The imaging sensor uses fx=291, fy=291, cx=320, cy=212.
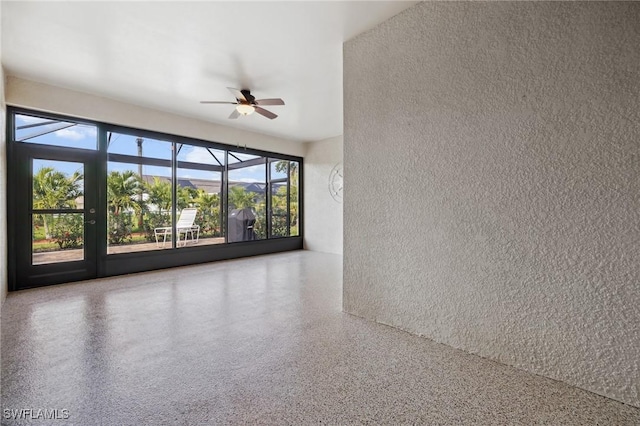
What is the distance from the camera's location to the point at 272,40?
3010 mm

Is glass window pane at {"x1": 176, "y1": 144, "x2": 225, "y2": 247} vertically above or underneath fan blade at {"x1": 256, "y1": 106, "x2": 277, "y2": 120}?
underneath

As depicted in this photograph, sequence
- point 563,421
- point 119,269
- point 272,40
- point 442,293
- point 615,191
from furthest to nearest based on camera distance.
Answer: point 119,269
point 272,40
point 442,293
point 615,191
point 563,421

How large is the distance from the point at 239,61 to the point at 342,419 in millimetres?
3597

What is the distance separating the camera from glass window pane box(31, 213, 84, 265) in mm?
4043

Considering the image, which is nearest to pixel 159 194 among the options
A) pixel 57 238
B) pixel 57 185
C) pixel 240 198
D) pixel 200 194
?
pixel 200 194

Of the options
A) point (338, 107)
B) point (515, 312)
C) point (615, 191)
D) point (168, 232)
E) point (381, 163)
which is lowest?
point (515, 312)

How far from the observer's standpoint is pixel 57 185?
4.21 m

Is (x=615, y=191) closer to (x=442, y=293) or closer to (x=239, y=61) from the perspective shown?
(x=442, y=293)

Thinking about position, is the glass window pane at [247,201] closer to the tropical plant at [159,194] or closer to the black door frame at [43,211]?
the tropical plant at [159,194]

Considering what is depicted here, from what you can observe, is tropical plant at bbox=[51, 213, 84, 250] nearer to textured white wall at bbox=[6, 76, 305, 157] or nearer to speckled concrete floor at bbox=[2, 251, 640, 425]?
speckled concrete floor at bbox=[2, 251, 640, 425]

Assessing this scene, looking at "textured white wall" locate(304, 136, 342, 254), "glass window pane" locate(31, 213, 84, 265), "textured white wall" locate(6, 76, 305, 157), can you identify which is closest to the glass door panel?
"glass window pane" locate(31, 213, 84, 265)

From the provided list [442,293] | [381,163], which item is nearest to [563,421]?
[442,293]

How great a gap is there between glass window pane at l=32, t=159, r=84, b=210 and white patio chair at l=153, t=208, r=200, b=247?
125cm

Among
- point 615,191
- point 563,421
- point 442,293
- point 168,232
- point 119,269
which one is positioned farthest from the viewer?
point 168,232
